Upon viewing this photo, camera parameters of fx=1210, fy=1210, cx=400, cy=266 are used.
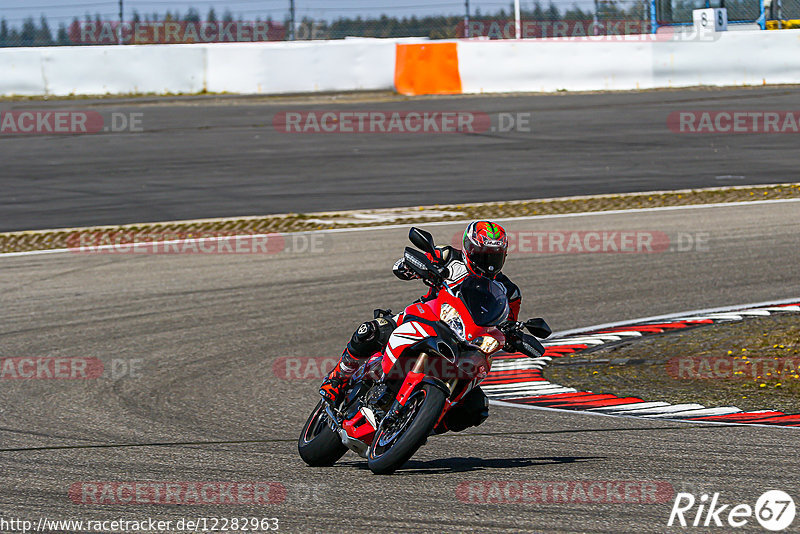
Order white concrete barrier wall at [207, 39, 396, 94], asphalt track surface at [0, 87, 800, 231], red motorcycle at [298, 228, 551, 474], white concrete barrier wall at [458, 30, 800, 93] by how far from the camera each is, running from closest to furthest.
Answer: red motorcycle at [298, 228, 551, 474] → asphalt track surface at [0, 87, 800, 231] → white concrete barrier wall at [458, 30, 800, 93] → white concrete barrier wall at [207, 39, 396, 94]

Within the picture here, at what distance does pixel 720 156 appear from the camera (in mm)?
21047

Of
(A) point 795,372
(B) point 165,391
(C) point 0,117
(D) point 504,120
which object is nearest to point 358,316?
(B) point 165,391

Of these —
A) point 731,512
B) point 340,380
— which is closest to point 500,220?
point 340,380

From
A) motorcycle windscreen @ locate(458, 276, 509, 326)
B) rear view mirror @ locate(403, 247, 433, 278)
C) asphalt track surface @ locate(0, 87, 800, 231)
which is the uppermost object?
rear view mirror @ locate(403, 247, 433, 278)

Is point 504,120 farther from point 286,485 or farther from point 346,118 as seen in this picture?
point 286,485

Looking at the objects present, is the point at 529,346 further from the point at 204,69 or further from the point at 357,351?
the point at 204,69

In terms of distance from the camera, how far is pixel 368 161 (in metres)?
21.2

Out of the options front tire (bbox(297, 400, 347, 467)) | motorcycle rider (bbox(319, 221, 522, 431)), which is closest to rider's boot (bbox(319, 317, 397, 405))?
motorcycle rider (bbox(319, 221, 522, 431))

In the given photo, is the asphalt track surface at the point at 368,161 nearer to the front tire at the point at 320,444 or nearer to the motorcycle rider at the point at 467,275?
the front tire at the point at 320,444

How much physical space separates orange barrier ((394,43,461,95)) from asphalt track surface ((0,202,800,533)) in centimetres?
1251

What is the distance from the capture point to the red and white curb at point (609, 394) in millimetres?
8188

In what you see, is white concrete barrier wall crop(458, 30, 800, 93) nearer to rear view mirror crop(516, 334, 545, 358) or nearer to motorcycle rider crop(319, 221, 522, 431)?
motorcycle rider crop(319, 221, 522, 431)

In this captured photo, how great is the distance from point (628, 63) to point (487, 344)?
75.0 feet

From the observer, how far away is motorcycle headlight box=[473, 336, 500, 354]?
20.3 feet
